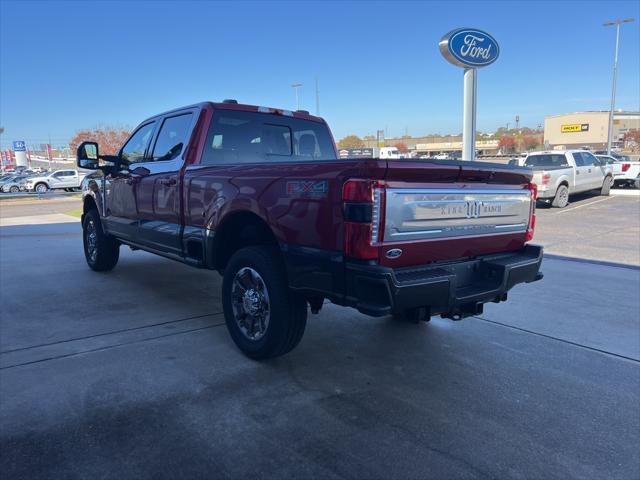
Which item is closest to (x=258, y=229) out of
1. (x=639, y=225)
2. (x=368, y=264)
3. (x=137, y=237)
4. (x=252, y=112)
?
(x=368, y=264)

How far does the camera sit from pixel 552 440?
2.75 m

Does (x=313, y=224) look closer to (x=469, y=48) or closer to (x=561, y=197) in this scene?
(x=469, y=48)

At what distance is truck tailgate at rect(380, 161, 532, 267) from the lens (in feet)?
9.34

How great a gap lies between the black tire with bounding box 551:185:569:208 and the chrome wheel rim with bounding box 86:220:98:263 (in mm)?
13161

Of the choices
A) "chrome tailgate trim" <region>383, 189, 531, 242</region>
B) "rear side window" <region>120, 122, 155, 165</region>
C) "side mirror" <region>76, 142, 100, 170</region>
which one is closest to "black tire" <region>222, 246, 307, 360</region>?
"chrome tailgate trim" <region>383, 189, 531, 242</region>

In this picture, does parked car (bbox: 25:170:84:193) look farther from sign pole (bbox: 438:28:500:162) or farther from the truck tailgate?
the truck tailgate

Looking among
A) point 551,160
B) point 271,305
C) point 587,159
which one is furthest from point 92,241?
point 587,159

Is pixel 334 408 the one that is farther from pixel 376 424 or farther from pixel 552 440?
pixel 552 440

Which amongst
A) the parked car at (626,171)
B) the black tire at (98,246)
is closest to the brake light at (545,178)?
the parked car at (626,171)

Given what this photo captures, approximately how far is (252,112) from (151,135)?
4.40ft

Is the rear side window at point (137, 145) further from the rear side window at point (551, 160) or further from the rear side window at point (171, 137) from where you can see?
the rear side window at point (551, 160)

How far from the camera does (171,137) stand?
499 cm

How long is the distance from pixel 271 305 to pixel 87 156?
374 centimetres

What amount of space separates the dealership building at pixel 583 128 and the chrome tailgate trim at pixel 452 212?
8813 cm
